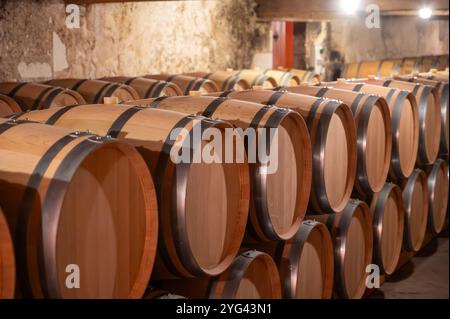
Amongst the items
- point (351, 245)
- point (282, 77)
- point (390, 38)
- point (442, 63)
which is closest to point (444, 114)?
point (351, 245)

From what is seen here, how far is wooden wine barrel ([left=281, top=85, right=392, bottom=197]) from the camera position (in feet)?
13.2

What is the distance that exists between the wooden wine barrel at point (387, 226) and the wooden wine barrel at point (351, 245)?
213mm

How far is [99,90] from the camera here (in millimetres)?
4828

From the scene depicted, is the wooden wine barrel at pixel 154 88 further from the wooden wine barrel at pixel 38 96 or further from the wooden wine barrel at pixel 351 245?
the wooden wine barrel at pixel 351 245

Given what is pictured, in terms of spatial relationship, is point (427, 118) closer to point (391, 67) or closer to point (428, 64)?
point (391, 67)

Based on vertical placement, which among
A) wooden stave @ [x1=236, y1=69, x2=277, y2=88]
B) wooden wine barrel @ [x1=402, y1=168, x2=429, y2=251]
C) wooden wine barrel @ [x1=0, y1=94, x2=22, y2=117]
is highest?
wooden stave @ [x1=236, y1=69, x2=277, y2=88]

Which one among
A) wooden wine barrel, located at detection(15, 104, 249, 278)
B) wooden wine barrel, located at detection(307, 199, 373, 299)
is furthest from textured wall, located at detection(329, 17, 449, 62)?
wooden wine barrel, located at detection(15, 104, 249, 278)

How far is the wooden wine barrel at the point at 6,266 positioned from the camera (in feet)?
5.55

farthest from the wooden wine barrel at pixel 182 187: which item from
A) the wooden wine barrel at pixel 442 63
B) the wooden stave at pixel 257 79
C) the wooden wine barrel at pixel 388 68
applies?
the wooden wine barrel at pixel 442 63

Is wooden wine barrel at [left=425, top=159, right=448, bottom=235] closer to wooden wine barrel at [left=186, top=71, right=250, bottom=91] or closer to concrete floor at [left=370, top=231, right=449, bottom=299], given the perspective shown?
concrete floor at [left=370, top=231, right=449, bottom=299]

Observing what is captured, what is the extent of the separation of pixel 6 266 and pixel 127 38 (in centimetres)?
610

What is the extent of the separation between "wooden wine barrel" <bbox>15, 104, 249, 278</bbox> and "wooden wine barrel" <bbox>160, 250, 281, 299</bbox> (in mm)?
126
